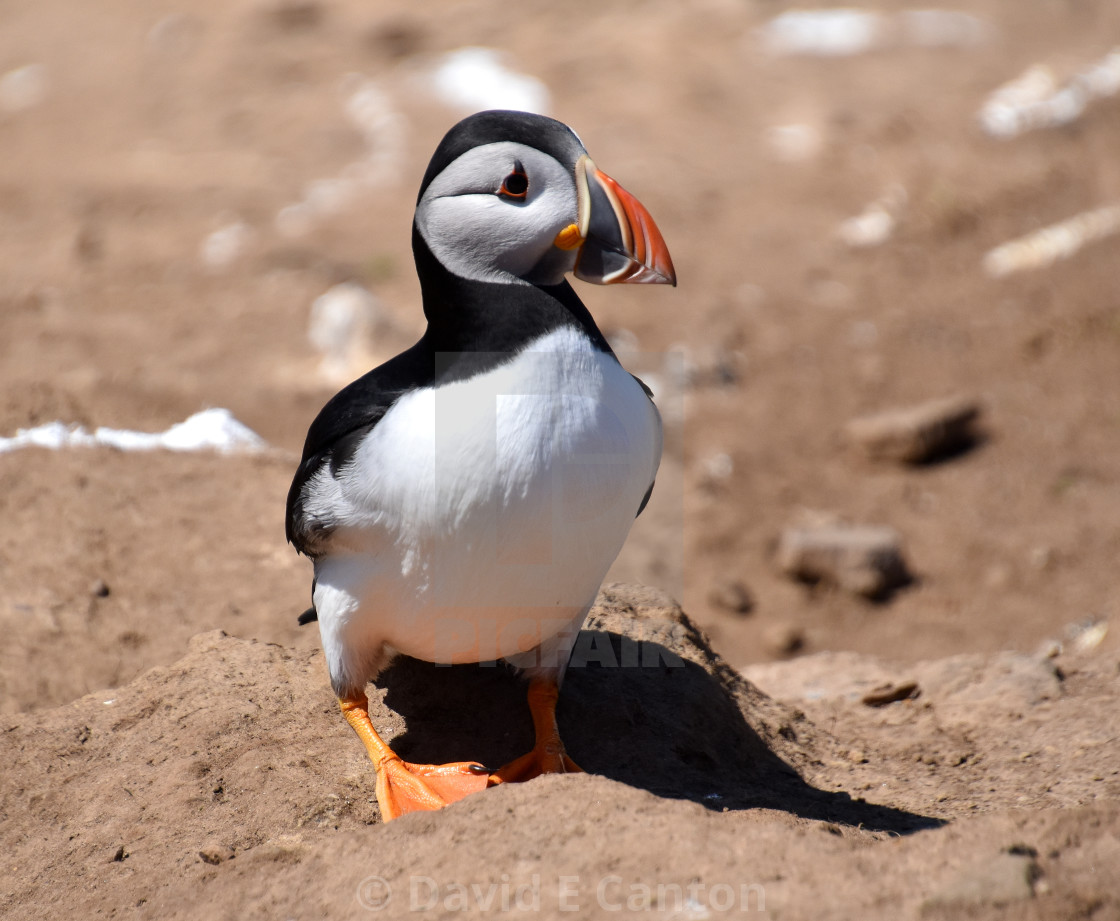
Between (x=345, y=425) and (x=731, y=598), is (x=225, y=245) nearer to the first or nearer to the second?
(x=731, y=598)

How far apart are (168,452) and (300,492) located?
2751mm

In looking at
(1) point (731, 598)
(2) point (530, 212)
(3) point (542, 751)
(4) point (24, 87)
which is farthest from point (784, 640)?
(4) point (24, 87)

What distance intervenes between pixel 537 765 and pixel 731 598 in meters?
3.59

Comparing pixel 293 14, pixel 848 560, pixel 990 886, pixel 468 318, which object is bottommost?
pixel 848 560

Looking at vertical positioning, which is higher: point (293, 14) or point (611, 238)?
point (611, 238)

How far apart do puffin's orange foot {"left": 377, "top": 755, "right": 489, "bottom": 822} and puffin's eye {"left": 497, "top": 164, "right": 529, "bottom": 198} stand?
5.59 ft

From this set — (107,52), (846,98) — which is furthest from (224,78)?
(846,98)

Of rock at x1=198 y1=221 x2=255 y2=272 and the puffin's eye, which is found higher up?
the puffin's eye

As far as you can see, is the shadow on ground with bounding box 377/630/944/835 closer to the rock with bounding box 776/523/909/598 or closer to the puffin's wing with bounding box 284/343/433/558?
the puffin's wing with bounding box 284/343/433/558

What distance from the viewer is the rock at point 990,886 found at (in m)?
2.31

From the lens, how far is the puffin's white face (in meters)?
3.01

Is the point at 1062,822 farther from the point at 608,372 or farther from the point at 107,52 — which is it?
the point at 107,52

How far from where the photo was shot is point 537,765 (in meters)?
3.40

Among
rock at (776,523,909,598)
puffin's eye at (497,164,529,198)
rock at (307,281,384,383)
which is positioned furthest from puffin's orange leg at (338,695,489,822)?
rock at (307,281,384,383)
